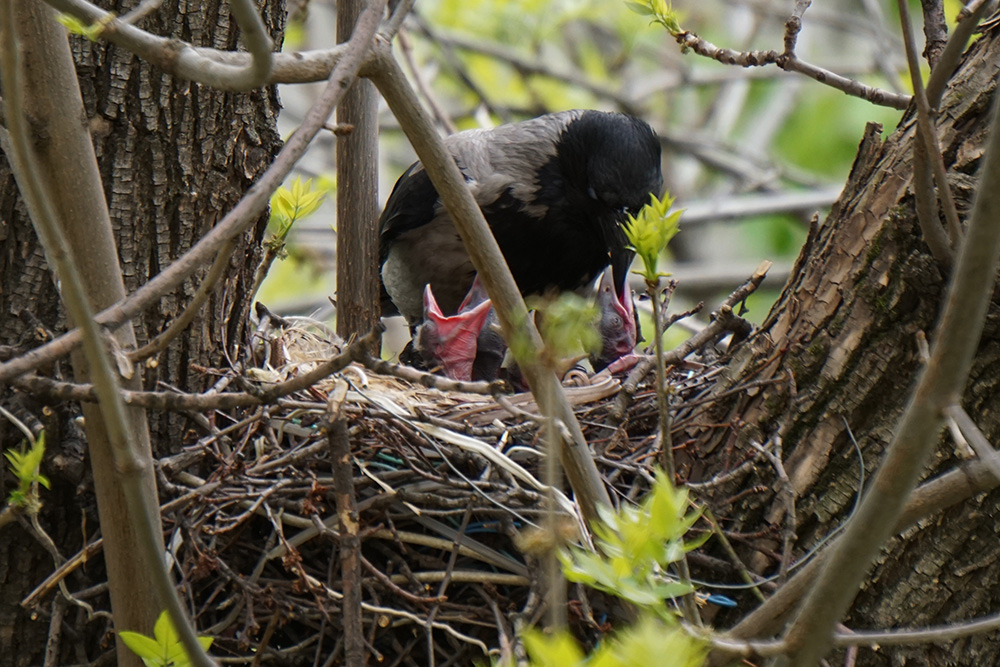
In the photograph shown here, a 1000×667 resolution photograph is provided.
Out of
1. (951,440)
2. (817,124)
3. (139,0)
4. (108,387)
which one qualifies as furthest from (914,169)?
(817,124)

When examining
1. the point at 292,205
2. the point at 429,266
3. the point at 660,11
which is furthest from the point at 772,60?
the point at 429,266

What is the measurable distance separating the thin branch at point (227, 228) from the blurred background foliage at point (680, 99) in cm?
222

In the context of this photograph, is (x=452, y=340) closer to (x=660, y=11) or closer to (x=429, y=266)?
(x=429, y=266)

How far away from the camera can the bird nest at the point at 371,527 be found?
2.04 meters

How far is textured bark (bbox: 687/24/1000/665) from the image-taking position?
73.9 inches

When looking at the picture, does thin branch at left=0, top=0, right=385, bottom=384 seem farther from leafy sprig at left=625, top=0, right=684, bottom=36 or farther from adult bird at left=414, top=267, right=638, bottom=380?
adult bird at left=414, top=267, right=638, bottom=380

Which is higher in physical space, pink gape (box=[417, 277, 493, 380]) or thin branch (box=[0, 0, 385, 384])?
thin branch (box=[0, 0, 385, 384])

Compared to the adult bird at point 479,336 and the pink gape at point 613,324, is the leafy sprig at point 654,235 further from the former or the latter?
the pink gape at point 613,324

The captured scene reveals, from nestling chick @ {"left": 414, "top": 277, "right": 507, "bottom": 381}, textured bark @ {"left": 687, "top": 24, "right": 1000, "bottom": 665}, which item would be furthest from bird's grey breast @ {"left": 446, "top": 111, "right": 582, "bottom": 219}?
textured bark @ {"left": 687, "top": 24, "right": 1000, "bottom": 665}

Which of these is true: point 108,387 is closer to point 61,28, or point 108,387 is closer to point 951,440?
point 61,28

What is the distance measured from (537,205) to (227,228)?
2.27 metres

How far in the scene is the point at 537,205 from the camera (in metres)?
3.49

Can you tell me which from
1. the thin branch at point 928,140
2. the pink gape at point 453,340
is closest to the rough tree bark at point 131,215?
the pink gape at point 453,340

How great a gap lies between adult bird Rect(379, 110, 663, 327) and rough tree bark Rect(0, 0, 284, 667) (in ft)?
4.17
